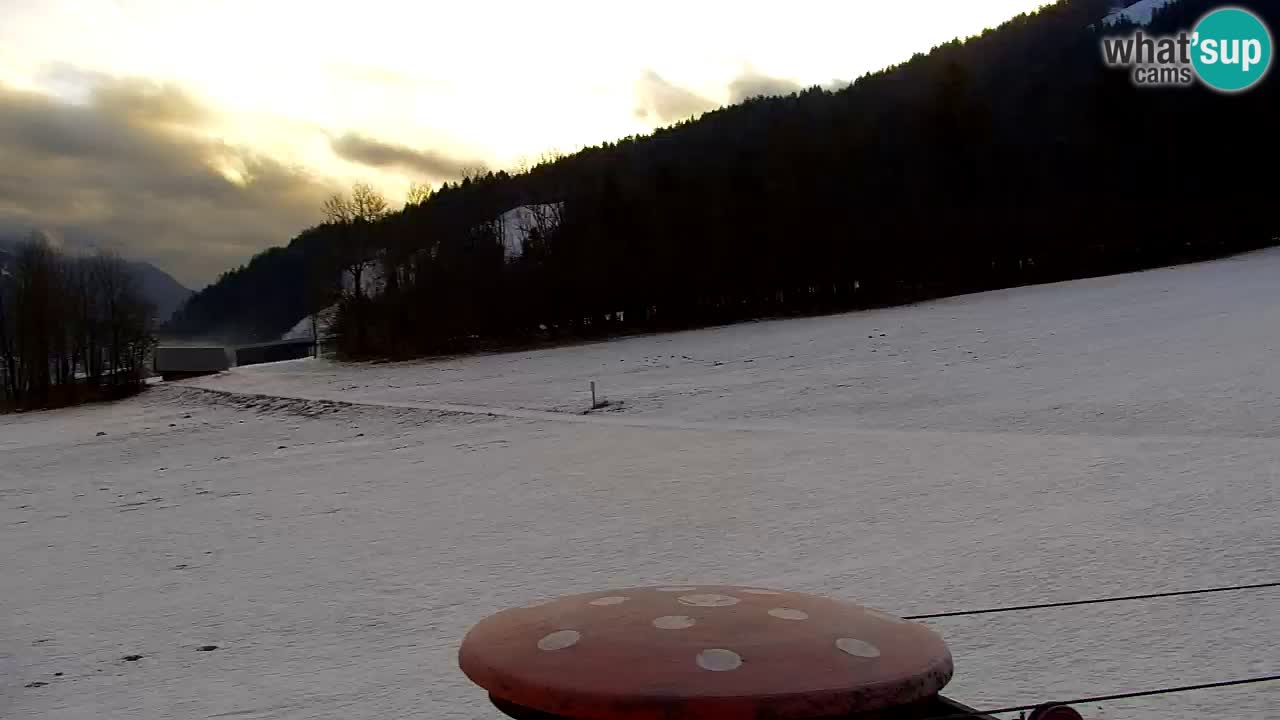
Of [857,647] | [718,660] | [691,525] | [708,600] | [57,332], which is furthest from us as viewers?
[57,332]

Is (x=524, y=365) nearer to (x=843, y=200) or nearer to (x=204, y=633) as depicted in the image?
(x=843, y=200)

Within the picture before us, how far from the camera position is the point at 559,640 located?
9.78 ft

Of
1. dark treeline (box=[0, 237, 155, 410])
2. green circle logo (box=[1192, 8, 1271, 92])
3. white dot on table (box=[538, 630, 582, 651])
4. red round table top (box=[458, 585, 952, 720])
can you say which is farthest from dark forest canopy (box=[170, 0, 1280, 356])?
white dot on table (box=[538, 630, 582, 651])

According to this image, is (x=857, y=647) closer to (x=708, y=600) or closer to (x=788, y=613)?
(x=788, y=613)

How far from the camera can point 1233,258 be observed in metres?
43.2

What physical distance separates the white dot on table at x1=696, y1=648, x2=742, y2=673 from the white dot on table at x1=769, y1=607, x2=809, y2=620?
42 centimetres

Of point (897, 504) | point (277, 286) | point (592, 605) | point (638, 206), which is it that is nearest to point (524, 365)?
point (638, 206)

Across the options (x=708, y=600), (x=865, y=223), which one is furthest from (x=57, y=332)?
(x=708, y=600)

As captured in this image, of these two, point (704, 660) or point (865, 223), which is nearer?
point (704, 660)

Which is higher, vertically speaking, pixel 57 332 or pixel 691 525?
pixel 57 332

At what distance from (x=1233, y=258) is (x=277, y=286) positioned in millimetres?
132588

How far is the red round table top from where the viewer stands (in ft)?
8.44

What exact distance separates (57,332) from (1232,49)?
8220 centimetres

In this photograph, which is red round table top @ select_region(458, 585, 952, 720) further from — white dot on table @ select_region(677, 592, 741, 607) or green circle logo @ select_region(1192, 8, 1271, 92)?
green circle logo @ select_region(1192, 8, 1271, 92)
